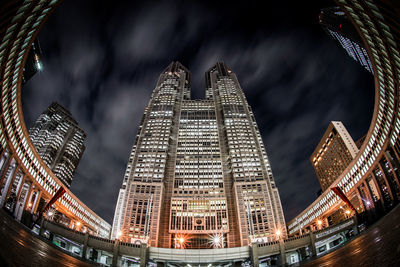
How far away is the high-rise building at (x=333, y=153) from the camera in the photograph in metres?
131

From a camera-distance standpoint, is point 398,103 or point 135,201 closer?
point 398,103

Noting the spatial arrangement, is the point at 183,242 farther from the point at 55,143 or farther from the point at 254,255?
the point at 55,143

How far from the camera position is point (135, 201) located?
Result: 93500mm

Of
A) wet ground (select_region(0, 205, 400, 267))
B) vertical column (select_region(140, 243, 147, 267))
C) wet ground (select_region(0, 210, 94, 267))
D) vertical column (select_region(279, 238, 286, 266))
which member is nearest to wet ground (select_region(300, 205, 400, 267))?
wet ground (select_region(0, 205, 400, 267))

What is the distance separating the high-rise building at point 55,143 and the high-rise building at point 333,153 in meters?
216

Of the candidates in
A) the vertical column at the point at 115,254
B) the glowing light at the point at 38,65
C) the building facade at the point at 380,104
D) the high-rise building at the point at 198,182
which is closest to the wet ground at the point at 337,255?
the vertical column at the point at 115,254

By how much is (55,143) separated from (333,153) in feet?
739

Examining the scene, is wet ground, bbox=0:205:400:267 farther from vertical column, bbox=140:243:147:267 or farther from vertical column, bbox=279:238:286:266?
vertical column, bbox=279:238:286:266

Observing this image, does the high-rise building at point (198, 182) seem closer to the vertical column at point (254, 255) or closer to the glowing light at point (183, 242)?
the glowing light at point (183, 242)

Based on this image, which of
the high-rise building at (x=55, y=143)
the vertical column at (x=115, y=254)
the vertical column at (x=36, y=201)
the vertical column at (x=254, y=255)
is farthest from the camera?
the high-rise building at (x=55, y=143)

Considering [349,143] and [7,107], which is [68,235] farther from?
[349,143]

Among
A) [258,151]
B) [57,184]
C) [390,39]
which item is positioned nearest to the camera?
[390,39]

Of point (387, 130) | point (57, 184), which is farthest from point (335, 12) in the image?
point (57, 184)

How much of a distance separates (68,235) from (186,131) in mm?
93589
